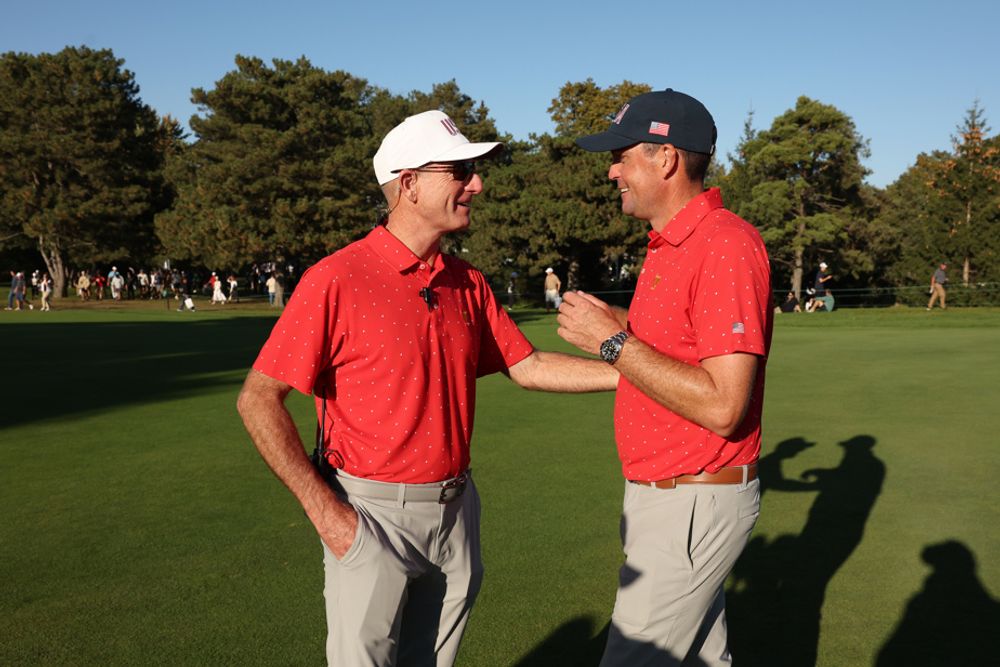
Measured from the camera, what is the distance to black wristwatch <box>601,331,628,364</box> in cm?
312

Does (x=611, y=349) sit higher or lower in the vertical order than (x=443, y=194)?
lower

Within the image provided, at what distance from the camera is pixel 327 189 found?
54.9 m

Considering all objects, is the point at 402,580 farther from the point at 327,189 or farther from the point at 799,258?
the point at 327,189

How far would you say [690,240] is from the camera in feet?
10.6

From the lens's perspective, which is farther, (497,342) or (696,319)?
(497,342)

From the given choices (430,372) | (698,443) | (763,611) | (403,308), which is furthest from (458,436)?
(763,611)

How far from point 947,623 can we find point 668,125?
3.59 m

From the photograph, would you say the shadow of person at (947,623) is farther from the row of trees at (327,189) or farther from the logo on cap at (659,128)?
the row of trees at (327,189)

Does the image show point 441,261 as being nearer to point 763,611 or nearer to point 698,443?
point 698,443

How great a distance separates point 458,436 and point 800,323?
30.7 metres

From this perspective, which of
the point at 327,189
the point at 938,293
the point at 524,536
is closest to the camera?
the point at 524,536

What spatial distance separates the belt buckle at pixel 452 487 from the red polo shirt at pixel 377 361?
1.2 inches

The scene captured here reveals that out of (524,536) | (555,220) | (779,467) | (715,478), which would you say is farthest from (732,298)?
(555,220)

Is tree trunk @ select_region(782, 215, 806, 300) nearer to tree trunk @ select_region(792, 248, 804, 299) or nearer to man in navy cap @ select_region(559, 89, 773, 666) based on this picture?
tree trunk @ select_region(792, 248, 804, 299)
